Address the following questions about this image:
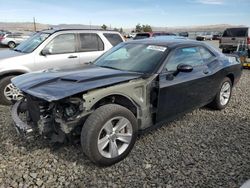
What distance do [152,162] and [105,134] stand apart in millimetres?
745

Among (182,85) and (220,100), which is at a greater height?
(182,85)

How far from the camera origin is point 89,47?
22.5 feet

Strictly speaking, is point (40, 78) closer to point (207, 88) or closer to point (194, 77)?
point (194, 77)

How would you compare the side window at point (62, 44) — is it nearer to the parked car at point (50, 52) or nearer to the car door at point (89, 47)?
the parked car at point (50, 52)

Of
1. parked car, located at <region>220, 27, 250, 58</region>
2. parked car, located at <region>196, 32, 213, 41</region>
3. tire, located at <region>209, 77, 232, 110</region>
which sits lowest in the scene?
parked car, located at <region>196, 32, 213, 41</region>

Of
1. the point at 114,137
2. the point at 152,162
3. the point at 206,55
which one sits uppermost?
the point at 206,55

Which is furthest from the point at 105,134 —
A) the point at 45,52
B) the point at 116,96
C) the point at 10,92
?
the point at 45,52

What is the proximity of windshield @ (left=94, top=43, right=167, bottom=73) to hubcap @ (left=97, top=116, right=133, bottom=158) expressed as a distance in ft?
2.88

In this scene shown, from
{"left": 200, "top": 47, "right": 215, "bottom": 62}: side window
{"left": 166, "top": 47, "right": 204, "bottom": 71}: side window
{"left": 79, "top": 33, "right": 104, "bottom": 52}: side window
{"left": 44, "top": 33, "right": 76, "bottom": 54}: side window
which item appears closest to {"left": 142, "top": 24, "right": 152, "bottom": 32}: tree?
{"left": 79, "top": 33, "right": 104, "bottom": 52}: side window

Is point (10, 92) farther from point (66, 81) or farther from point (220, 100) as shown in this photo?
point (220, 100)

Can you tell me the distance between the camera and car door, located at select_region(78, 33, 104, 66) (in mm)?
6664

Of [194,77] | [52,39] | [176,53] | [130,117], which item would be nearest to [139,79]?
[130,117]

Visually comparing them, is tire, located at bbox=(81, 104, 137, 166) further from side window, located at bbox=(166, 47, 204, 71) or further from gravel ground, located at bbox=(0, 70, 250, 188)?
side window, located at bbox=(166, 47, 204, 71)

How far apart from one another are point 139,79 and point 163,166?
1.20 metres
